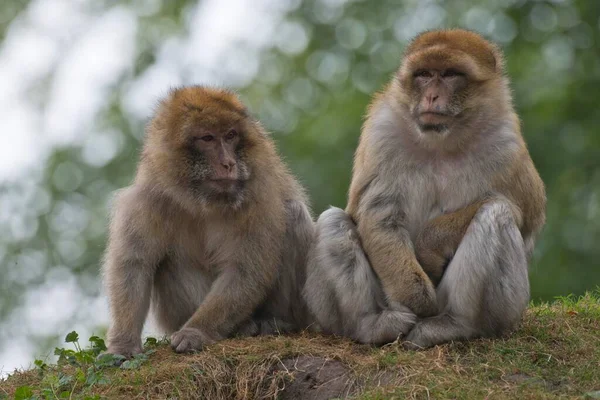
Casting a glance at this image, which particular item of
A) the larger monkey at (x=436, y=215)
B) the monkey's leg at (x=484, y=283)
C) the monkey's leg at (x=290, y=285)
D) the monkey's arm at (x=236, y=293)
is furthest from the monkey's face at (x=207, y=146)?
the monkey's leg at (x=484, y=283)

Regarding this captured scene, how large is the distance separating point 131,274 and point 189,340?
2.10 ft

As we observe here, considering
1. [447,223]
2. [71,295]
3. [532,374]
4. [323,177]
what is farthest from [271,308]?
[71,295]

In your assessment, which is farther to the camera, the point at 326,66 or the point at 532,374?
the point at 326,66

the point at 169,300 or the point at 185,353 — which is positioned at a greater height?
the point at 169,300

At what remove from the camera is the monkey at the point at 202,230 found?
735 centimetres

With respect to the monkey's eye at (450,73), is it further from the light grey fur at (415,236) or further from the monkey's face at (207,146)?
the monkey's face at (207,146)

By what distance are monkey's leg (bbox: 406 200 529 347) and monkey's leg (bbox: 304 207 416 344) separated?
0.63 ft

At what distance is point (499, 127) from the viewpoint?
732 centimetres

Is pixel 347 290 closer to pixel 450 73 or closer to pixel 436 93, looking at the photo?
pixel 436 93

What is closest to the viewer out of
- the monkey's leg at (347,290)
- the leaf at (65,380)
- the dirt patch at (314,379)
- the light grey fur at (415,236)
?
the dirt patch at (314,379)

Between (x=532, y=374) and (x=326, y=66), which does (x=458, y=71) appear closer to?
(x=532, y=374)

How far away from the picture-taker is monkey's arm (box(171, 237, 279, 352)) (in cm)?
746

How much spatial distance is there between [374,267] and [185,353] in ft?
4.53

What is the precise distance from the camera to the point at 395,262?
23.5 feet
